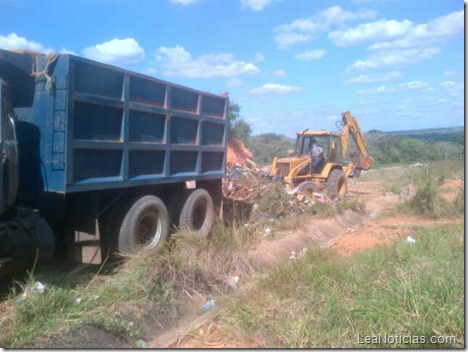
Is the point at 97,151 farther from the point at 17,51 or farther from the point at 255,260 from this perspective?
the point at 255,260

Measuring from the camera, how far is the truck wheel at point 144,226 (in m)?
5.78

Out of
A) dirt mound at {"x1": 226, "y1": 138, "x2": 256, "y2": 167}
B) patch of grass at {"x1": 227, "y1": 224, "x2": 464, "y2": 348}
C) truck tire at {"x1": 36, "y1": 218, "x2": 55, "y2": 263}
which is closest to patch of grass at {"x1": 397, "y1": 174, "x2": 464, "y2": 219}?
patch of grass at {"x1": 227, "y1": 224, "x2": 464, "y2": 348}

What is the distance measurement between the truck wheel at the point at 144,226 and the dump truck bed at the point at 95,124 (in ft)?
1.07

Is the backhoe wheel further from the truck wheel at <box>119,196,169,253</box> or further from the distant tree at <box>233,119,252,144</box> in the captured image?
the distant tree at <box>233,119,252,144</box>

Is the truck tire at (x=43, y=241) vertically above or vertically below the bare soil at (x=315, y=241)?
above

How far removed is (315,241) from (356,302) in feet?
14.0

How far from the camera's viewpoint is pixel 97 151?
5234 millimetres

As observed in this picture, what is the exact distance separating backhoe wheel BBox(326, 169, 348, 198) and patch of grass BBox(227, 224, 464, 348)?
7159mm

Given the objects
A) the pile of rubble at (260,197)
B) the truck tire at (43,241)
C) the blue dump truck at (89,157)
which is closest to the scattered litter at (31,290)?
the blue dump truck at (89,157)

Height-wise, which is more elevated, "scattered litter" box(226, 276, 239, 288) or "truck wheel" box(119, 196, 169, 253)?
"truck wheel" box(119, 196, 169, 253)

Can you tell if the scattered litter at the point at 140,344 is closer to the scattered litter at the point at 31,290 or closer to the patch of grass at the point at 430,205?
the scattered litter at the point at 31,290

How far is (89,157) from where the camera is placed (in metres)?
5.12

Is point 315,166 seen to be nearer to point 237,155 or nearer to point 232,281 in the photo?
point 237,155

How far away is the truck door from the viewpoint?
443 centimetres
